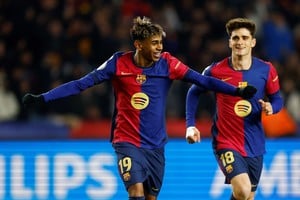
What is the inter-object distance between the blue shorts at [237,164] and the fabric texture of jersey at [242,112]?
0.05 meters

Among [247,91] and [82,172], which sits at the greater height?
[247,91]

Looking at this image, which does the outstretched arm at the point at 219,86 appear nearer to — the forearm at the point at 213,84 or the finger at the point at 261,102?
the forearm at the point at 213,84

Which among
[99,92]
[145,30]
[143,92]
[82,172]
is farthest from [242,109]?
[99,92]

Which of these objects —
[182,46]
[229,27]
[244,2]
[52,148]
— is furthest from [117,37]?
[229,27]

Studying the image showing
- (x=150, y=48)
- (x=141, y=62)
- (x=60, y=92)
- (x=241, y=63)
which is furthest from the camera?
(x=241, y=63)

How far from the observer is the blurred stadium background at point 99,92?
43.2ft

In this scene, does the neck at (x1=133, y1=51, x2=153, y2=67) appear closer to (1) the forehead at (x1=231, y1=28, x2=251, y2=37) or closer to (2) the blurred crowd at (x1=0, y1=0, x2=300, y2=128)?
(1) the forehead at (x1=231, y1=28, x2=251, y2=37)

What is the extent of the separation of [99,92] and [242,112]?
5.50m

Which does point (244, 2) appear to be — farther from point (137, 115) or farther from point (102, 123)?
point (137, 115)

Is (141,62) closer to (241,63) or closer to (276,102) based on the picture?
(241,63)

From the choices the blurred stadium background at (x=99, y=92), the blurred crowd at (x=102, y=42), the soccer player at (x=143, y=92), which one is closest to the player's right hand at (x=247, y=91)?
the soccer player at (x=143, y=92)

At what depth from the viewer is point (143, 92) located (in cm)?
1009

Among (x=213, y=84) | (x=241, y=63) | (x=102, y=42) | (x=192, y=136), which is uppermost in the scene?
(x=102, y=42)

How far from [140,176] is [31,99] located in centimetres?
119
